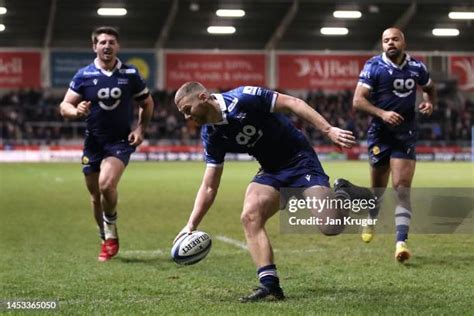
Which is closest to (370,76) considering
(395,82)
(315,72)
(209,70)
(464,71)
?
(395,82)

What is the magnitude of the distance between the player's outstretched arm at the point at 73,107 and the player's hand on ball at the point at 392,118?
8.99 ft

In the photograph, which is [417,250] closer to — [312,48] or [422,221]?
[422,221]

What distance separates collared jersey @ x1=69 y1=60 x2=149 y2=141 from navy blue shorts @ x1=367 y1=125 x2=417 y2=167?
250 cm

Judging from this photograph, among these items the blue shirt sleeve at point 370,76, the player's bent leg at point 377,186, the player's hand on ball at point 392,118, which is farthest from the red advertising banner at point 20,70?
the player's hand on ball at point 392,118

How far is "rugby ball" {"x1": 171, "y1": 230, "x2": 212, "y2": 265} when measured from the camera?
5.62 metres

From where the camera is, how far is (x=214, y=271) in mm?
7035

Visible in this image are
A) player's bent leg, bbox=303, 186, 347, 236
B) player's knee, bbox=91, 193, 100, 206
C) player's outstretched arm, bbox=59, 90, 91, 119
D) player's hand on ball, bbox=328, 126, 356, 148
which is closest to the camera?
player's hand on ball, bbox=328, 126, 356, 148

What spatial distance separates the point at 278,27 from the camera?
40.2 meters

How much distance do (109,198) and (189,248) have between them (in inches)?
108

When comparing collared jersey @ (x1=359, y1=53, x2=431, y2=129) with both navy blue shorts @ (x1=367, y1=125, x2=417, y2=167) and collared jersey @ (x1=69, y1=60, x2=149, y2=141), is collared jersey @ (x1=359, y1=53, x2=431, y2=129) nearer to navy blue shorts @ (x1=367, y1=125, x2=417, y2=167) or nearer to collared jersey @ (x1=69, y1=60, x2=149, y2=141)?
navy blue shorts @ (x1=367, y1=125, x2=417, y2=167)

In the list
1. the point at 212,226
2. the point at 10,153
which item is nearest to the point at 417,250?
the point at 212,226

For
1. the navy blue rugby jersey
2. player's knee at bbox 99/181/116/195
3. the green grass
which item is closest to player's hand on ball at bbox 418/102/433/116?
the green grass

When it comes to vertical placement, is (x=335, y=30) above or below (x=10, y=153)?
above

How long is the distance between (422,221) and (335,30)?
3100 centimetres
